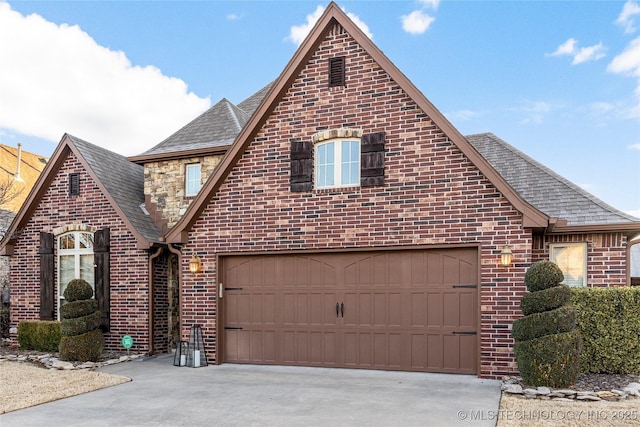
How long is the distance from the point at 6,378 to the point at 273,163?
6.33m

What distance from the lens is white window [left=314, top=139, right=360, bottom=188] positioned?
995 centimetres

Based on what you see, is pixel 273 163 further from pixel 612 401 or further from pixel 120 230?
pixel 612 401

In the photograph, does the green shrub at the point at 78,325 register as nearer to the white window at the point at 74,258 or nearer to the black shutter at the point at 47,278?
the white window at the point at 74,258

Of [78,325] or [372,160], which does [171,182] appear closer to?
[78,325]

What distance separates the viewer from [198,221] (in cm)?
1095

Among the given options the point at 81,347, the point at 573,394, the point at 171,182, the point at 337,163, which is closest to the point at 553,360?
the point at 573,394

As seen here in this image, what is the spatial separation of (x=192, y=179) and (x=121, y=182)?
1977 mm

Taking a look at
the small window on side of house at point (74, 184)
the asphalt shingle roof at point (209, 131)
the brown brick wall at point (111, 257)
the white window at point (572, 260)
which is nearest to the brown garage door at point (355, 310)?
the white window at point (572, 260)

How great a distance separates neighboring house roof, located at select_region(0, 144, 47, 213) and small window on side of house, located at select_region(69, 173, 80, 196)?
14092 mm

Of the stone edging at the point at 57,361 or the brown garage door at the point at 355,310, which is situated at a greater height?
the brown garage door at the point at 355,310

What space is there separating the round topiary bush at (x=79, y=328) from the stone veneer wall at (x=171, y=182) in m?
2.93

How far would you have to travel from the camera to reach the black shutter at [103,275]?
12211mm

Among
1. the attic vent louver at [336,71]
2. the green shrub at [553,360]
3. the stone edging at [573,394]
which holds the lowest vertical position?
the stone edging at [573,394]

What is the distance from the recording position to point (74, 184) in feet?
42.7
